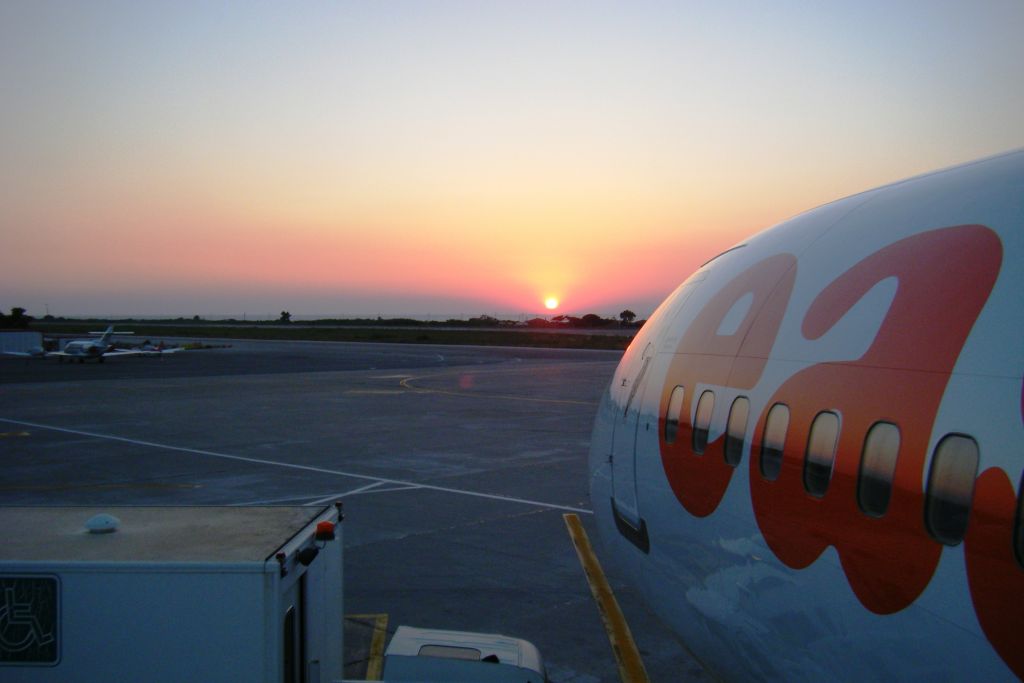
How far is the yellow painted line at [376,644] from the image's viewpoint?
8.41 metres

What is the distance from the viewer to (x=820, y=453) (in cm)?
487

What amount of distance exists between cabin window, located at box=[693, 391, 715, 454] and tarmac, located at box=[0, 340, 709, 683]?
3.07 metres

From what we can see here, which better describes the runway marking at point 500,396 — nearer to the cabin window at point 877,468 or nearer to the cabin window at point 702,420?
the cabin window at point 702,420

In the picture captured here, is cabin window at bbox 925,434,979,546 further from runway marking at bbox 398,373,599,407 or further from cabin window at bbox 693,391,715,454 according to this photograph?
runway marking at bbox 398,373,599,407

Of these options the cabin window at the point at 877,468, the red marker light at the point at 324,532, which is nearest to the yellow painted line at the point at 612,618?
the red marker light at the point at 324,532

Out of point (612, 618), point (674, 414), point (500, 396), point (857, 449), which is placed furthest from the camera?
point (500, 396)

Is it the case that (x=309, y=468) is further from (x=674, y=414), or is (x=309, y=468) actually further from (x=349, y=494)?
(x=674, y=414)

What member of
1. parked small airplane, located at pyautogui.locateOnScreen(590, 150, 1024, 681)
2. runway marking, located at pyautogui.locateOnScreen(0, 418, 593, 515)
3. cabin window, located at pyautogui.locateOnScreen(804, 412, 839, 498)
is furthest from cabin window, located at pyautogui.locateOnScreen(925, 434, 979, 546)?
runway marking, located at pyautogui.locateOnScreen(0, 418, 593, 515)

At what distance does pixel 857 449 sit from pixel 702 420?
1751 mm

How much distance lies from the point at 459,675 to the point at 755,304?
3.35 m

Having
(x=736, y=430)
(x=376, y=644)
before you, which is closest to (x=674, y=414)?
(x=736, y=430)

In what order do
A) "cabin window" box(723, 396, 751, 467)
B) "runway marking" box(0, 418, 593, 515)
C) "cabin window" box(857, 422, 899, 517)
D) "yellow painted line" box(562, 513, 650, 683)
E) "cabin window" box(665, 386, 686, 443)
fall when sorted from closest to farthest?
"cabin window" box(857, 422, 899, 517)
"cabin window" box(723, 396, 751, 467)
"cabin window" box(665, 386, 686, 443)
"yellow painted line" box(562, 513, 650, 683)
"runway marking" box(0, 418, 593, 515)

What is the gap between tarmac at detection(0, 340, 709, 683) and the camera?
9.84m

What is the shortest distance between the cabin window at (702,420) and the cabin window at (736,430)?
0.96ft
